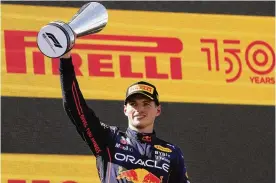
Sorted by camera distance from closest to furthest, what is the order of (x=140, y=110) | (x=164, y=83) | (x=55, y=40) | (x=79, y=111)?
(x=55, y=40) < (x=79, y=111) < (x=140, y=110) < (x=164, y=83)

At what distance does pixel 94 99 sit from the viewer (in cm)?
438

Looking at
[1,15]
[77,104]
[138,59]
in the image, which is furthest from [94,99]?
[77,104]

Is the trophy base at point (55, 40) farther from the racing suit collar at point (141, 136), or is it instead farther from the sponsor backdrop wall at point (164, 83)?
the sponsor backdrop wall at point (164, 83)

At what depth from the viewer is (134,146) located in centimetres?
289

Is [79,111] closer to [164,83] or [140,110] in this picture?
[140,110]

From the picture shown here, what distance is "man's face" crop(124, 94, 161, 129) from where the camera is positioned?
284 centimetres

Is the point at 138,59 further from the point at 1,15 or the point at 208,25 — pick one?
the point at 1,15

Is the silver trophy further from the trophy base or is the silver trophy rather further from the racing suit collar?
the racing suit collar

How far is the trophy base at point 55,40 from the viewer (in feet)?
7.99

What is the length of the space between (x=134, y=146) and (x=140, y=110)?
0.53 feet

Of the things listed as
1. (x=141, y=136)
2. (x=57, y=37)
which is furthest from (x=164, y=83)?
(x=57, y=37)

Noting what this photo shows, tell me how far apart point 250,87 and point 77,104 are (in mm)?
2155

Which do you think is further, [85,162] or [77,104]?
[85,162]

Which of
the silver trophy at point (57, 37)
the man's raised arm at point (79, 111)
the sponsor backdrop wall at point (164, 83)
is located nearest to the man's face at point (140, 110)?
the man's raised arm at point (79, 111)
